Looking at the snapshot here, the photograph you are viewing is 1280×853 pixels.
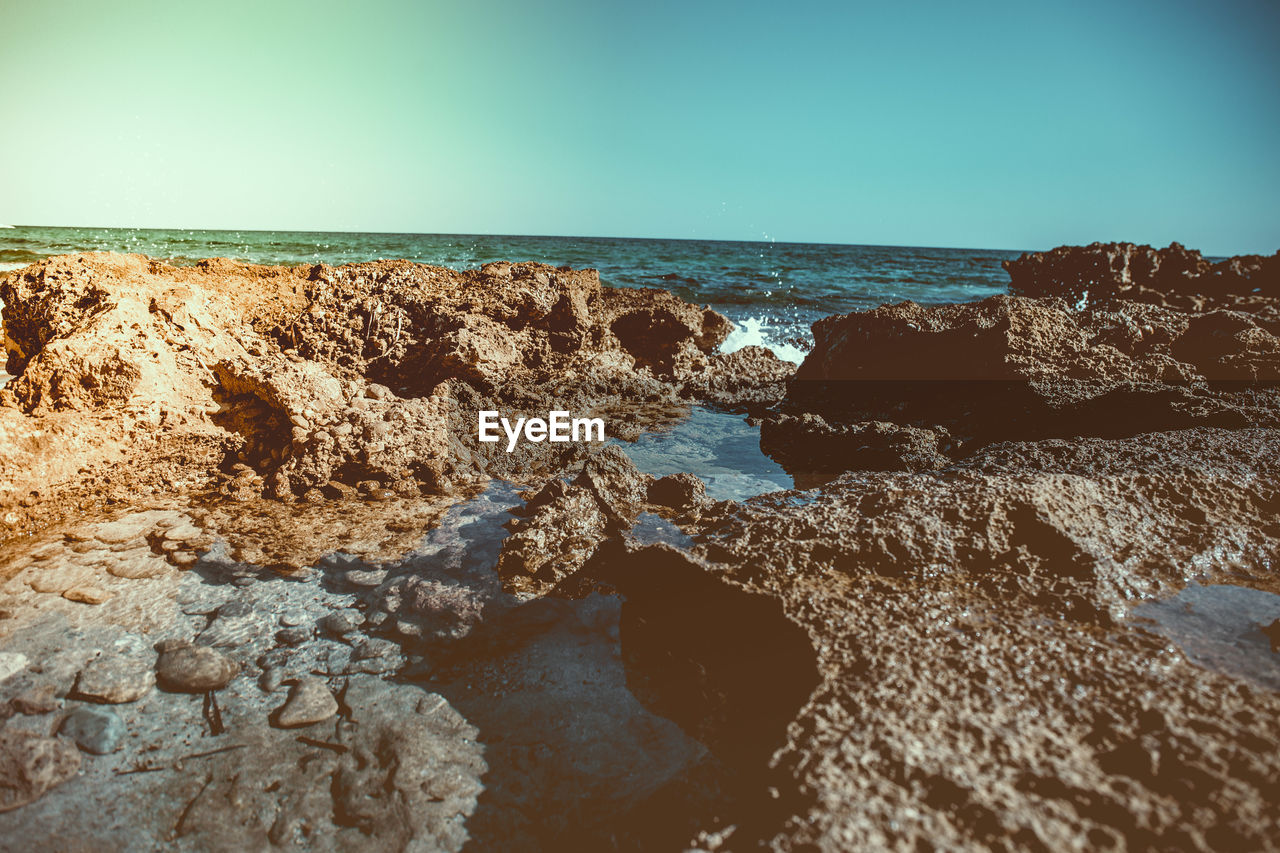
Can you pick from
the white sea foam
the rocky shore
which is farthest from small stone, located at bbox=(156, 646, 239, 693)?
the white sea foam

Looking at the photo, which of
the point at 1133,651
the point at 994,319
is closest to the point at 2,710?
the point at 1133,651

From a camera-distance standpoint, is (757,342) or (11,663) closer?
(11,663)

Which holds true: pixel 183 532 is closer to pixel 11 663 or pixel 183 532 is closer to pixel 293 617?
pixel 11 663

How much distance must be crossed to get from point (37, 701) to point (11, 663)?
0.27 metres

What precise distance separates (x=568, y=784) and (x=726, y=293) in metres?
12.9

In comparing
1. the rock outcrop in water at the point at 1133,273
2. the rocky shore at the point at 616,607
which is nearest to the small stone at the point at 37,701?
the rocky shore at the point at 616,607

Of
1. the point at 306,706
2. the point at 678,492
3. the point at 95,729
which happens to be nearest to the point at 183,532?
the point at 95,729

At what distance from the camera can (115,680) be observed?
1962mm

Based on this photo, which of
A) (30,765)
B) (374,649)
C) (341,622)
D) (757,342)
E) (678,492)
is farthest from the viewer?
(757,342)

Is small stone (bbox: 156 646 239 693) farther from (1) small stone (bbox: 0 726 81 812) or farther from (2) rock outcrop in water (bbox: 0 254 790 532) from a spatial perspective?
(2) rock outcrop in water (bbox: 0 254 790 532)

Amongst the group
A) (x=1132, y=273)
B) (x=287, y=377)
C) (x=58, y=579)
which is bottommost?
(x=58, y=579)

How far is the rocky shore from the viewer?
4.19ft

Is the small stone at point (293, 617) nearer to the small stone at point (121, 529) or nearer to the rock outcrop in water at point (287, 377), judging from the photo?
the rock outcrop in water at point (287, 377)

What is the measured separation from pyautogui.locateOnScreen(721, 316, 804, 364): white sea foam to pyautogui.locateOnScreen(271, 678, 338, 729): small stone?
5.93 metres
